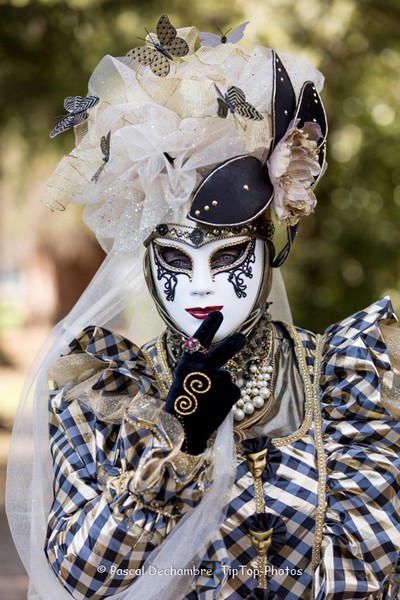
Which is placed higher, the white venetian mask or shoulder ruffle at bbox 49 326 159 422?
the white venetian mask

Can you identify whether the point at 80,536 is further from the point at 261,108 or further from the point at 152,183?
the point at 261,108

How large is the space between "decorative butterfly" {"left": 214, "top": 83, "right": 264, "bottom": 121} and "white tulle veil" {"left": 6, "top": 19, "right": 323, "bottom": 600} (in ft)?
0.12

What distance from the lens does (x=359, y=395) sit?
2131 mm

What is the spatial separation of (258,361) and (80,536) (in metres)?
0.65

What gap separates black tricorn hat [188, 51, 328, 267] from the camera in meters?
2.11

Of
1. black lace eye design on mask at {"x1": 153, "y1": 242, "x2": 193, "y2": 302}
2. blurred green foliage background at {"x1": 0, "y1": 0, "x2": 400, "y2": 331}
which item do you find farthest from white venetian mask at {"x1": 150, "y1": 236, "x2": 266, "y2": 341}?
blurred green foliage background at {"x1": 0, "y1": 0, "x2": 400, "y2": 331}

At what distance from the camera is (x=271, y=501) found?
2.07 m

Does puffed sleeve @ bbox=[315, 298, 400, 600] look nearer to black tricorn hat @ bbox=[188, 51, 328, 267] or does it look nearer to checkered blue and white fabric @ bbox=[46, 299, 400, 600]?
checkered blue and white fabric @ bbox=[46, 299, 400, 600]

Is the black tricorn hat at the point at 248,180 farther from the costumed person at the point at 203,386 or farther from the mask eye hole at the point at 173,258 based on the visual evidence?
the mask eye hole at the point at 173,258

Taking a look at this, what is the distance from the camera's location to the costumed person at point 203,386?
1958mm

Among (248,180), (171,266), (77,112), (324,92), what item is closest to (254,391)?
(171,266)

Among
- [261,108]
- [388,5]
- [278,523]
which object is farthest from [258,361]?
[388,5]

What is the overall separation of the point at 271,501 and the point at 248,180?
772 mm

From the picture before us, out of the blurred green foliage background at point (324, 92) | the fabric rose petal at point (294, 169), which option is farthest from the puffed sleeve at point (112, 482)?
the blurred green foliage background at point (324, 92)
